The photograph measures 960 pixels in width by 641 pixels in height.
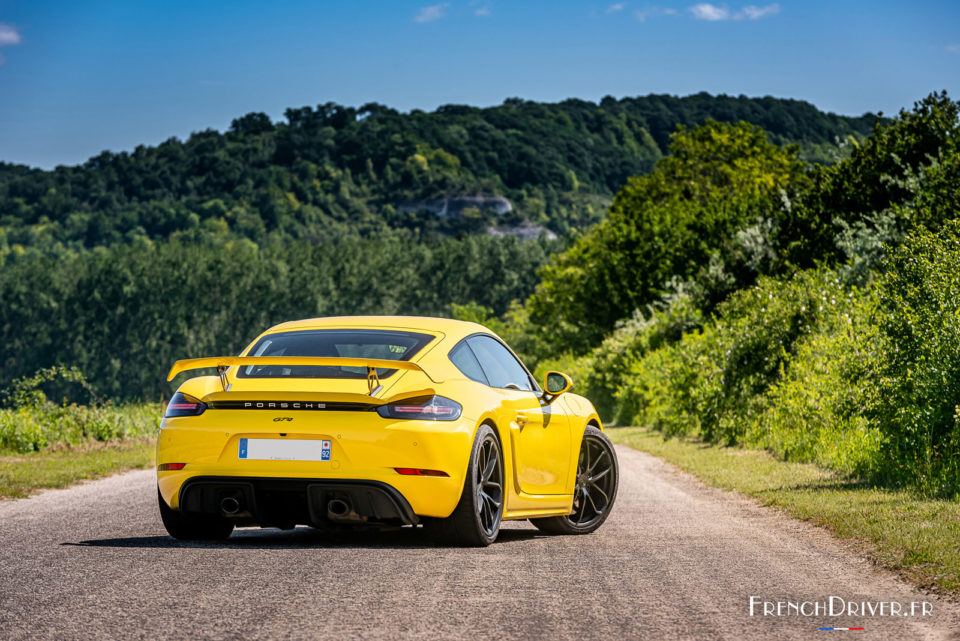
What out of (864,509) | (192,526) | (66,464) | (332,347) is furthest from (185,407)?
(66,464)

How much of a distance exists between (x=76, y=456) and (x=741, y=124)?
55.8 m

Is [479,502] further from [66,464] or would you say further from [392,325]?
[66,464]

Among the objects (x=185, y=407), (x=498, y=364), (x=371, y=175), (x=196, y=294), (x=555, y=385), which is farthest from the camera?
(x=371, y=175)

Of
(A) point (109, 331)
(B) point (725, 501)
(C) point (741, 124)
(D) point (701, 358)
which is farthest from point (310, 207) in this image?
(B) point (725, 501)

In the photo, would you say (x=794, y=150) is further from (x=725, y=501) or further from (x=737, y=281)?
(x=725, y=501)

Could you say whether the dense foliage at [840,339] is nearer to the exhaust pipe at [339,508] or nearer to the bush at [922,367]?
the bush at [922,367]

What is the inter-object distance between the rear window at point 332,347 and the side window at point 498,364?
0.51 metres

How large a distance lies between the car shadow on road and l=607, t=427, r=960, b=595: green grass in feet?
8.30

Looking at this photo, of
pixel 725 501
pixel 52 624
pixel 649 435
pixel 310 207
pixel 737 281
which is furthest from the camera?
pixel 310 207

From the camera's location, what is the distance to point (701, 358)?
82.8 ft

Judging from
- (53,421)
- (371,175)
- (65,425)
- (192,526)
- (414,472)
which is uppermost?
(371,175)

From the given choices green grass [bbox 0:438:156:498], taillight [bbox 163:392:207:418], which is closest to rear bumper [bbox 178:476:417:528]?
taillight [bbox 163:392:207:418]

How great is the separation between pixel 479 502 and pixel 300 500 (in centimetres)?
115

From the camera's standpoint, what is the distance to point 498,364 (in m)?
8.87
